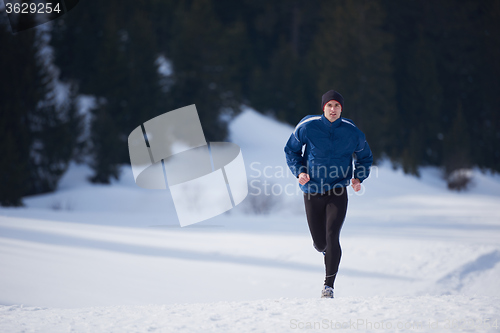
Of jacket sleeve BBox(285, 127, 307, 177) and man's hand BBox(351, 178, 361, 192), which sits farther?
jacket sleeve BBox(285, 127, 307, 177)

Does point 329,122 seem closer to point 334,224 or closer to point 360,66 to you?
point 334,224

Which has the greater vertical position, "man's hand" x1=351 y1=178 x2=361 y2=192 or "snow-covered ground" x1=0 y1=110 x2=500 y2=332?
"man's hand" x1=351 y1=178 x2=361 y2=192

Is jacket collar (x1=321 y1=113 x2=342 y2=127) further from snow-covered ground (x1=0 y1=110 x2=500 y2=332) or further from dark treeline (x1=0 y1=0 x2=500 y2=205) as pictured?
dark treeline (x1=0 y1=0 x2=500 y2=205)

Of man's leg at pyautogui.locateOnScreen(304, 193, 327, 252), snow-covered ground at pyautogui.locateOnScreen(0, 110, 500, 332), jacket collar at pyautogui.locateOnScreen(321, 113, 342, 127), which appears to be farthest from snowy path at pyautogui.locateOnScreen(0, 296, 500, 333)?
jacket collar at pyautogui.locateOnScreen(321, 113, 342, 127)

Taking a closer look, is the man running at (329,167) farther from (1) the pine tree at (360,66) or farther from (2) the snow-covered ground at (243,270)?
(1) the pine tree at (360,66)

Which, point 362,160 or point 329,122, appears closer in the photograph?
point 329,122

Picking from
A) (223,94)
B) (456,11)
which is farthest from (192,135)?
(456,11)

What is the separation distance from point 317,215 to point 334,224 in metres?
0.20

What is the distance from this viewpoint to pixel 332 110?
4238mm

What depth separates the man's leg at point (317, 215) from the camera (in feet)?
14.2

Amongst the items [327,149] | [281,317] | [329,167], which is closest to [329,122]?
[327,149]

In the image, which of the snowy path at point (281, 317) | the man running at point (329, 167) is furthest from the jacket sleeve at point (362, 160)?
the snowy path at point (281, 317)

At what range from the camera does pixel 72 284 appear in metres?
6.22

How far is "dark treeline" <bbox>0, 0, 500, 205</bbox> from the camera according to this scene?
1748 cm
